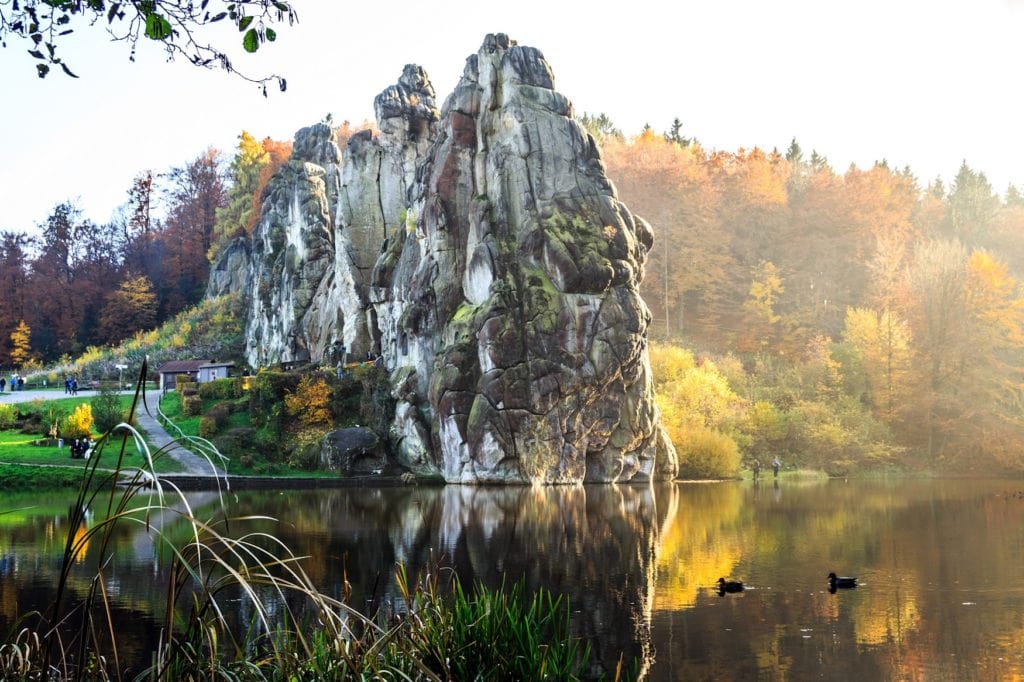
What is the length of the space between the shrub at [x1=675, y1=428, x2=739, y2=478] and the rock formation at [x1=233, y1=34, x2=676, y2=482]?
9.87 ft

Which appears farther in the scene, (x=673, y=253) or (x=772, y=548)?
(x=673, y=253)

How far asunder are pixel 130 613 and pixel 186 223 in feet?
349

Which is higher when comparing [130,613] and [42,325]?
[42,325]

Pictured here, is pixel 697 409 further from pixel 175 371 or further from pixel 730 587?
pixel 730 587

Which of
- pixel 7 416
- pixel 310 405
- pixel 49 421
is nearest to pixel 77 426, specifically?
pixel 49 421

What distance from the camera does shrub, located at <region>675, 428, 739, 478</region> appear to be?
2581 inches

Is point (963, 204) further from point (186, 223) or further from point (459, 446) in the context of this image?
point (186, 223)

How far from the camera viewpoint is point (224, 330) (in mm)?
102688

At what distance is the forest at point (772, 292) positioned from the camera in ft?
234

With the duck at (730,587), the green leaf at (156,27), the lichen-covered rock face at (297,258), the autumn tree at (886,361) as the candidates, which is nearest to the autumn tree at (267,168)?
the lichen-covered rock face at (297,258)

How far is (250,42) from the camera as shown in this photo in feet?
30.5

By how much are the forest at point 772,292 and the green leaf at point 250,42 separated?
58.9m

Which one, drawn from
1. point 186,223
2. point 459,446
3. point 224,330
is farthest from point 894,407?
point 186,223

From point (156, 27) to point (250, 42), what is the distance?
42.6 inches
